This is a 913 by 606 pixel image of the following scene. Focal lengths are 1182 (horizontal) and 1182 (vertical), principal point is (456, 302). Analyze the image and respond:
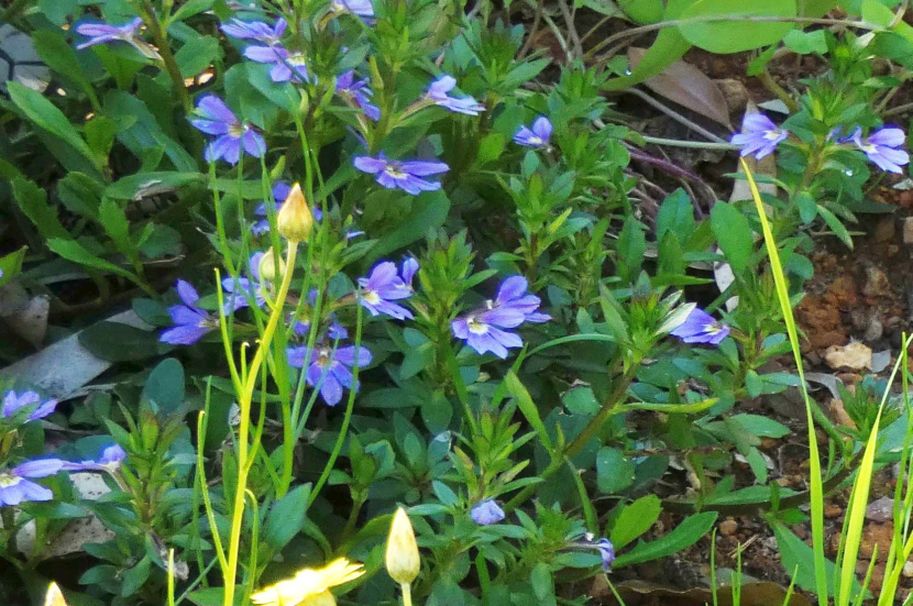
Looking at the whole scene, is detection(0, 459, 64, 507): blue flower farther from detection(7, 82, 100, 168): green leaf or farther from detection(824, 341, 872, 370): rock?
detection(824, 341, 872, 370): rock

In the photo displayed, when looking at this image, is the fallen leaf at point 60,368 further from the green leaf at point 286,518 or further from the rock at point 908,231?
the rock at point 908,231

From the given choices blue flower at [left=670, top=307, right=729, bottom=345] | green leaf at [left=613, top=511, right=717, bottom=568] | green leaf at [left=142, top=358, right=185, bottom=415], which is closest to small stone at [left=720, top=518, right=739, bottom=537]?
green leaf at [left=613, top=511, right=717, bottom=568]

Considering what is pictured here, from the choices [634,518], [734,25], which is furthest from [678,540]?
[734,25]

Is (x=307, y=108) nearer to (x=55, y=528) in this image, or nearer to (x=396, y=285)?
(x=396, y=285)

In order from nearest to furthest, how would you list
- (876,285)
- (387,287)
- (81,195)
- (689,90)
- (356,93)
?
(387,287) < (356,93) < (81,195) < (876,285) < (689,90)

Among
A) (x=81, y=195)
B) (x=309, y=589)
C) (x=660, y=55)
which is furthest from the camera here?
(x=660, y=55)

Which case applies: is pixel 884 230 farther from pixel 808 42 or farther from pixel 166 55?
pixel 166 55

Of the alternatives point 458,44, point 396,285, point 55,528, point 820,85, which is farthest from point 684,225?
point 55,528
